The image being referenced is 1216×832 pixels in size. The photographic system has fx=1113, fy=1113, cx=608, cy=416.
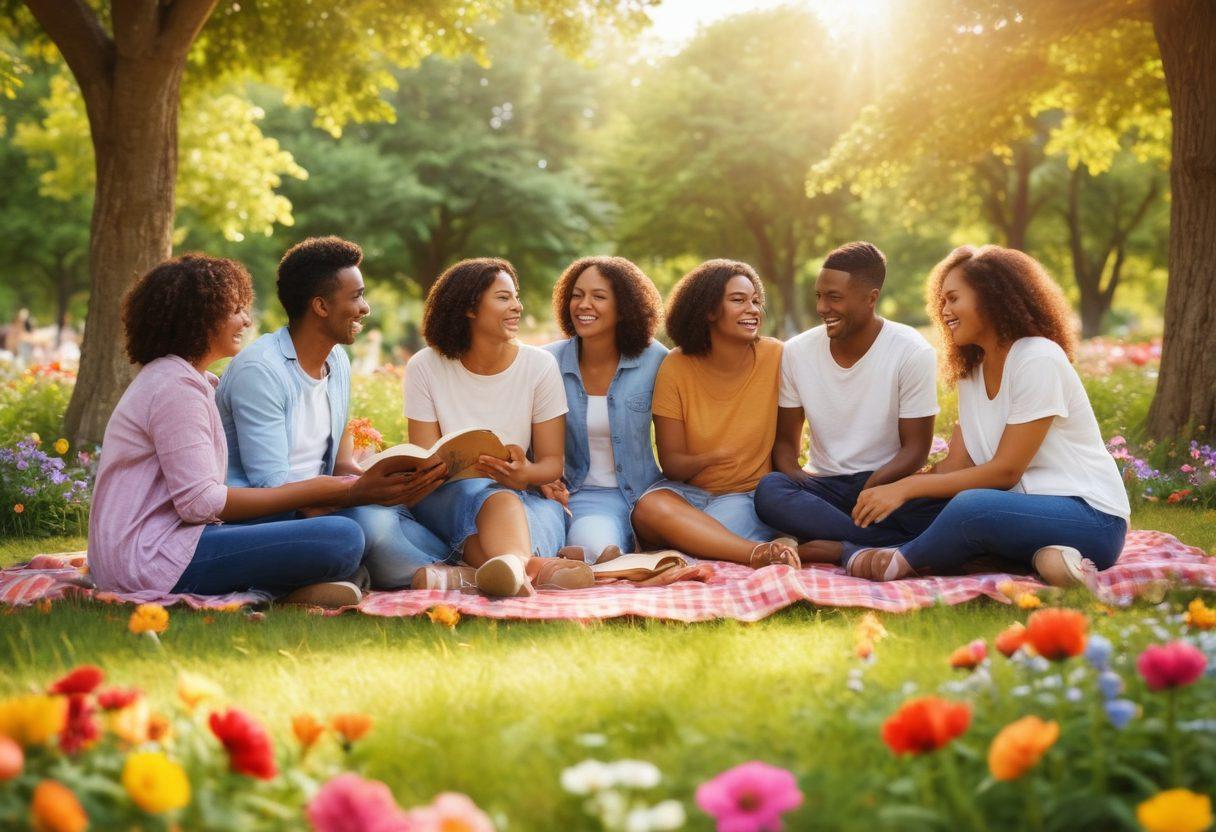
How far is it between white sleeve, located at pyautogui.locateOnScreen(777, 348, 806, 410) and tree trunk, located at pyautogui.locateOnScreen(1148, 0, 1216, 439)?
142 inches

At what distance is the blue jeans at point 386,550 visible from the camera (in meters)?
4.93

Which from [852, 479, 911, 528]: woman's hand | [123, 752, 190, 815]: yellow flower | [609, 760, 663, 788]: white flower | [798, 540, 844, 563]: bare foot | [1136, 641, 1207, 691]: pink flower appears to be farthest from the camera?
[798, 540, 844, 563]: bare foot

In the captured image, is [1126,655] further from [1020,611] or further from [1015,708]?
[1020,611]

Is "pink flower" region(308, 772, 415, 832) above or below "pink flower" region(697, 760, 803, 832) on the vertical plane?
above

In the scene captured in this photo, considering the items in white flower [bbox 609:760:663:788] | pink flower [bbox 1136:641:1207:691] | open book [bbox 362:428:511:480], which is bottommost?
white flower [bbox 609:760:663:788]

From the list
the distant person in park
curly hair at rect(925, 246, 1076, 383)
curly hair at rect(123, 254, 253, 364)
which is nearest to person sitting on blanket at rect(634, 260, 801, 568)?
the distant person in park

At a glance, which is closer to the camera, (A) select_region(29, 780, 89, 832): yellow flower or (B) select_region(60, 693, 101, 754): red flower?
(A) select_region(29, 780, 89, 832): yellow flower

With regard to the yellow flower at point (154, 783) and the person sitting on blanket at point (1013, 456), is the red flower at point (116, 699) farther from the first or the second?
the person sitting on blanket at point (1013, 456)

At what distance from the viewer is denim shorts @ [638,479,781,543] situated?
5.70m

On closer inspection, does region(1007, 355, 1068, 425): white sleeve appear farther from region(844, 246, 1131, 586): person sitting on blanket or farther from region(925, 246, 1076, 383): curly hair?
region(925, 246, 1076, 383): curly hair

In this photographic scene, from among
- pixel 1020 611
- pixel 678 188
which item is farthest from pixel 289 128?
pixel 1020 611

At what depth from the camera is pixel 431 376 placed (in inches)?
223

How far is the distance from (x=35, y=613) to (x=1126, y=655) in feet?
12.2

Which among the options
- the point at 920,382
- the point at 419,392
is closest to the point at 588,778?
the point at 419,392
